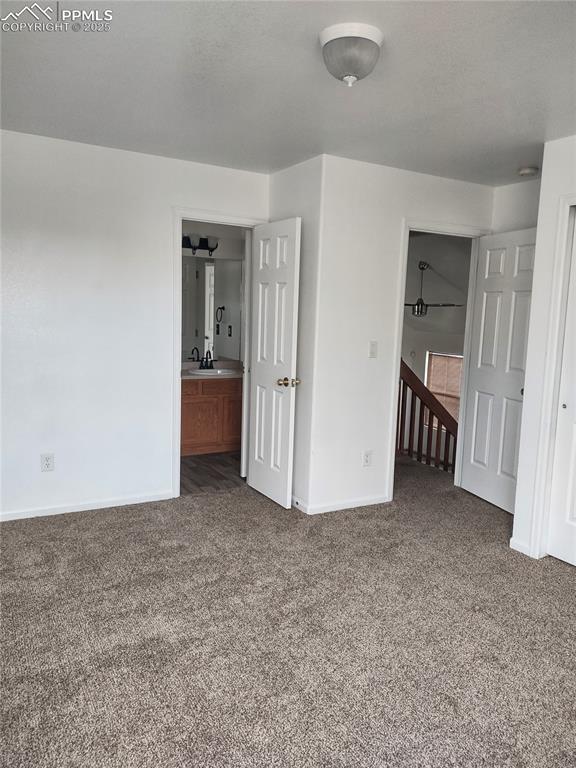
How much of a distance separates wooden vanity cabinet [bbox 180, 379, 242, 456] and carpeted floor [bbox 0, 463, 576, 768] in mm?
1642

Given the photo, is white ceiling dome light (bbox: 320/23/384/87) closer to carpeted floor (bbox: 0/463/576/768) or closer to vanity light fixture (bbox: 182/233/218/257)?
carpeted floor (bbox: 0/463/576/768)

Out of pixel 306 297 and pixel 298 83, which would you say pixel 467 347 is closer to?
pixel 306 297

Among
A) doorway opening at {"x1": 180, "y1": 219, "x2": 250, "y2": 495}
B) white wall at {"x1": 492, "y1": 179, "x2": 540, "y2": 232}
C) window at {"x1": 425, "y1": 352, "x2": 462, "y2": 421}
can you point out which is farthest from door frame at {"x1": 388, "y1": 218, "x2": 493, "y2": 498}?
window at {"x1": 425, "y1": 352, "x2": 462, "y2": 421}

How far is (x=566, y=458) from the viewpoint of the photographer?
3.25 metres

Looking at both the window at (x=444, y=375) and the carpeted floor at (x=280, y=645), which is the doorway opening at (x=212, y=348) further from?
the window at (x=444, y=375)

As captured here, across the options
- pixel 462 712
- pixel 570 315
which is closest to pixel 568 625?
pixel 462 712

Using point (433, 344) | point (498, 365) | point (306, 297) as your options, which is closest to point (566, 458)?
Result: point (498, 365)

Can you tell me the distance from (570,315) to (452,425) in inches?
89.2

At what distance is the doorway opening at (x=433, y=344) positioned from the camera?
212 inches

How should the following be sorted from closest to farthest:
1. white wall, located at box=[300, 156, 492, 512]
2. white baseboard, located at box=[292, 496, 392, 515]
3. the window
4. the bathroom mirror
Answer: white wall, located at box=[300, 156, 492, 512]
white baseboard, located at box=[292, 496, 392, 515]
the bathroom mirror
the window

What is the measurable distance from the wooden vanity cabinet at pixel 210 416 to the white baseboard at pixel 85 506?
4.07 ft

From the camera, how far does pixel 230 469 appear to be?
4.99 metres

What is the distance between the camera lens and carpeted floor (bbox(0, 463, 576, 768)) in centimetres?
185

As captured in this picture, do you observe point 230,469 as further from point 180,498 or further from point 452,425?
point 452,425
